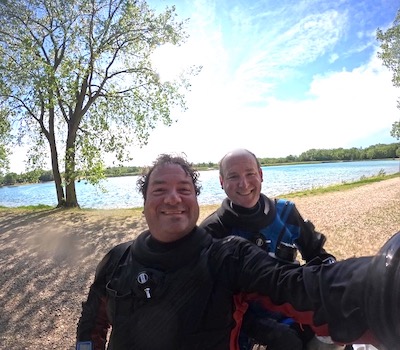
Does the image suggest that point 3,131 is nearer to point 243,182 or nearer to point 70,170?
point 70,170

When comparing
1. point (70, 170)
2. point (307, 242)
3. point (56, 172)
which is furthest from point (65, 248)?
point (56, 172)

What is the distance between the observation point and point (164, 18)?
626 inches

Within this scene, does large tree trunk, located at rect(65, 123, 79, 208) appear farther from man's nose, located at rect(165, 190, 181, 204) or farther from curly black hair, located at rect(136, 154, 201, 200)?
man's nose, located at rect(165, 190, 181, 204)

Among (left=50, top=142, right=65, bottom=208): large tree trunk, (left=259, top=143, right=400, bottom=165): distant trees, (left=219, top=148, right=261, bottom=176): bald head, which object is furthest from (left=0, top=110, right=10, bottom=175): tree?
(left=259, top=143, right=400, bottom=165): distant trees

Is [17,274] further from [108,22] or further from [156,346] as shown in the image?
[108,22]

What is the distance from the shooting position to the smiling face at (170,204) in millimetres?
1771

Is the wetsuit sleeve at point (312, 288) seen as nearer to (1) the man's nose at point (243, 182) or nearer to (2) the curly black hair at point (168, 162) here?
(2) the curly black hair at point (168, 162)

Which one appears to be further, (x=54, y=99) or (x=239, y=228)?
(x=54, y=99)

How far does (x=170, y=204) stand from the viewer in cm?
183

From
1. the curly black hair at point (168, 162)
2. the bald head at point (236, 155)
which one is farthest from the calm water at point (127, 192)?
the curly black hair at point (168, 162)

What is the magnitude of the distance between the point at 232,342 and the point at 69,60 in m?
15.1

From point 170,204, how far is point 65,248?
26.7 ft

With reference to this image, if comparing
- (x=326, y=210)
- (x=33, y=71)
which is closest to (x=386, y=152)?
(x=326, y=210)

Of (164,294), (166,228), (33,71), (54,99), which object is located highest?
(33,71)
